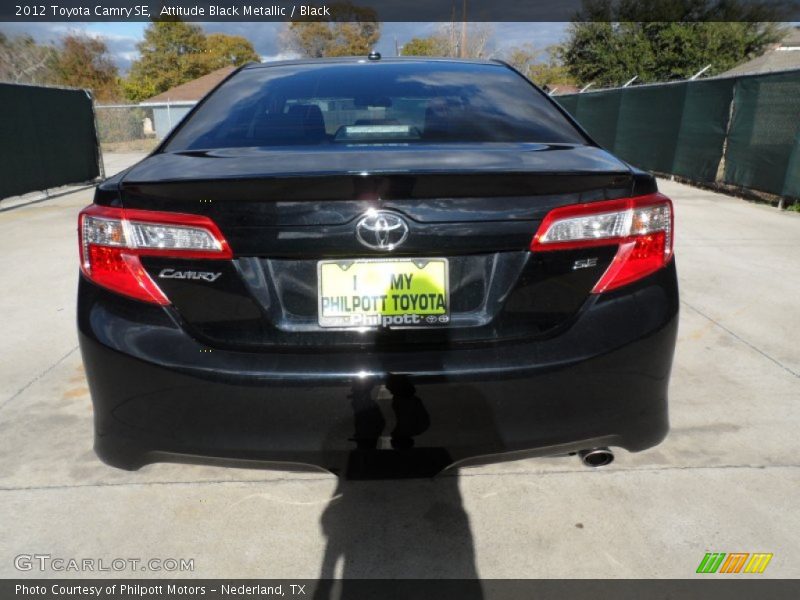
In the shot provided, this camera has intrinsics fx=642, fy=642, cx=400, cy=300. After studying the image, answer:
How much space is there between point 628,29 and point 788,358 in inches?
1354

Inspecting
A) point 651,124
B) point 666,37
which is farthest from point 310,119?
point 666,37

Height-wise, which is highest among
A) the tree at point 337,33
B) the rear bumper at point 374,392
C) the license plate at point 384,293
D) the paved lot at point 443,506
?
the tree at point 337,33

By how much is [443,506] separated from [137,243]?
143 cm

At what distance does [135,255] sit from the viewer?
1765 millimetres

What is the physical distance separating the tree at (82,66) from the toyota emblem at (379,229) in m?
58.9

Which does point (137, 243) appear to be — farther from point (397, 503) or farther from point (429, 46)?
point (429, 46)

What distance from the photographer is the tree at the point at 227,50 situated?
7144cm

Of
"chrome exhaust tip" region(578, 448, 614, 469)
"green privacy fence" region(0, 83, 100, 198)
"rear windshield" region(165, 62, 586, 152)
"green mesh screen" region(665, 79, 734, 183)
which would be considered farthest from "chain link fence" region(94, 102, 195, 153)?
"chrome exhaust tip" region(578, 448, 614, 469)

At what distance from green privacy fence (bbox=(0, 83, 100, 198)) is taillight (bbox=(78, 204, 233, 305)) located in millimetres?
10395

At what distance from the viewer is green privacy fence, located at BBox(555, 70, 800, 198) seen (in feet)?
30.5

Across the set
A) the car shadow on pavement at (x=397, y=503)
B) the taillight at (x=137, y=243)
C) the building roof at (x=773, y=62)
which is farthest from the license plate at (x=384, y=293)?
the building roof at (x=773, y=62)

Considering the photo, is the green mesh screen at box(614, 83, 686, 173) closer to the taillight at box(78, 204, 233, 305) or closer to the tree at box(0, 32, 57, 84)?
the taillight at box(78, 204, 233, 305)

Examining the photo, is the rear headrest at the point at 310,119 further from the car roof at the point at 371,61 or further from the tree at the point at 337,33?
the tree at the point at 337,33

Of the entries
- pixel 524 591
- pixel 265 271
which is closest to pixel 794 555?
pixel 524 591
